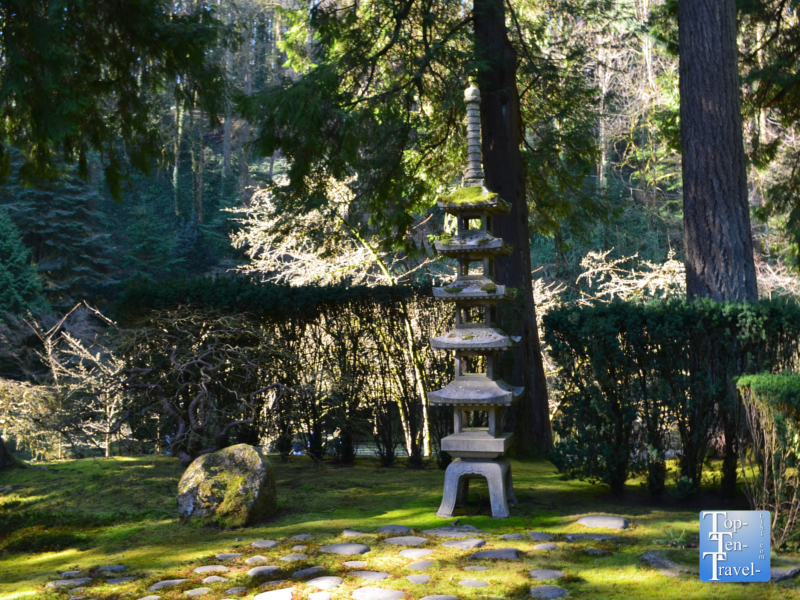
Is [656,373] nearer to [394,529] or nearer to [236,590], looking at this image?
[394,529]

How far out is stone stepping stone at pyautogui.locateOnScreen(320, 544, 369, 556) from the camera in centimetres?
435

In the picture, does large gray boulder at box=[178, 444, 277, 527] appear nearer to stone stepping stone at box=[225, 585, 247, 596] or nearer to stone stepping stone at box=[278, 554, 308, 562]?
stone stepping stone at box=[278, 554, 308, 562]

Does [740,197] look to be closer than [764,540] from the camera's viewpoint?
No

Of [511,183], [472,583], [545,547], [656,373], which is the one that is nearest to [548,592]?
[472,583]

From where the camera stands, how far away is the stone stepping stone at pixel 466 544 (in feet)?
14.5

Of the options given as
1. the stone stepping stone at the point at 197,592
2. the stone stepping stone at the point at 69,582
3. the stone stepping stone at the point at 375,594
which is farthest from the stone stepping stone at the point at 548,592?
the stone stepping stone at the point at 69,582

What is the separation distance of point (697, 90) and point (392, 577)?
19.5 ft

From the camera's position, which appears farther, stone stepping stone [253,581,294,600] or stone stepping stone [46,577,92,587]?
stone stepping stone [46,577,92,587]

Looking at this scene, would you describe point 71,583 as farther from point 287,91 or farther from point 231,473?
point 287,91

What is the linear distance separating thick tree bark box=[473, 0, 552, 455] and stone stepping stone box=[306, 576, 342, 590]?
4624 mm

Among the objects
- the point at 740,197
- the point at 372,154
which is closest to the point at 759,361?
the point at 740,197

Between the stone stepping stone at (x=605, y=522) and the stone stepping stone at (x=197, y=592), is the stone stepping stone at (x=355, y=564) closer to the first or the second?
the stone stepping stone at (x=197, y=592)

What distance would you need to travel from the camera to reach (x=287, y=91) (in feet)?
26.1

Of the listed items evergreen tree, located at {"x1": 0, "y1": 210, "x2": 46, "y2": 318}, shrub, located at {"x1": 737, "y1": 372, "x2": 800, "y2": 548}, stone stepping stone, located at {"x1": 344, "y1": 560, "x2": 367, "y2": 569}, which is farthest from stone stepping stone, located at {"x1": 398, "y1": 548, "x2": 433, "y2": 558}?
evergreen tree, located at {"x1": 0, "y1": 210, "x2": 46, "y2": 318}
